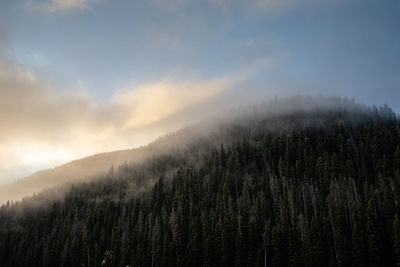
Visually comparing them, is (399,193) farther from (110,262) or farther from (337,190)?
(110,262)

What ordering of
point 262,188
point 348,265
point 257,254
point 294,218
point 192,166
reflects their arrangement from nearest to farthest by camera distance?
point 348,265 → point 257,254 → point 294,218 → point 262,188 → point 192,166

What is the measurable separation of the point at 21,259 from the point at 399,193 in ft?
566

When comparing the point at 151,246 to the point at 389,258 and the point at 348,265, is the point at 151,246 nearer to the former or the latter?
the point at 348,265

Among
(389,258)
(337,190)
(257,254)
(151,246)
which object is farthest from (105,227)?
(389,258)

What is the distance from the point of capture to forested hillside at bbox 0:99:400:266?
9406cm

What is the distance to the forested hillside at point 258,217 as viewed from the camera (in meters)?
94.1

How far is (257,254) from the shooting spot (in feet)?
316

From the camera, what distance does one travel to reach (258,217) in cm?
11594

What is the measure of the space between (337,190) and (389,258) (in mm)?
39171

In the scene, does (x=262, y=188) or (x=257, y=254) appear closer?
(x=257, y=254)

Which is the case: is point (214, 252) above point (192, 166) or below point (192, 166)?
below

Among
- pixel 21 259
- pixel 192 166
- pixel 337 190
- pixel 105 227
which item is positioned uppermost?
pixel 192 166

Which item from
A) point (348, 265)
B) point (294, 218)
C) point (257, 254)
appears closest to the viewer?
point (348, 265)

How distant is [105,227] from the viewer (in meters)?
164
